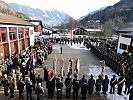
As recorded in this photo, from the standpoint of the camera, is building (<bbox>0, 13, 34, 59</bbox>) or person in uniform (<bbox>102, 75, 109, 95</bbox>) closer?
person in uniform (<bbox>102, 75, 109, 95</bbox>)

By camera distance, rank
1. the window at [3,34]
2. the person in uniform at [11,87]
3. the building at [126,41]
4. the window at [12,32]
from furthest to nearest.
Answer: the building at [126,41] → the window at [12,32] → the window at [3,34] → the person in uniform at [11,87]

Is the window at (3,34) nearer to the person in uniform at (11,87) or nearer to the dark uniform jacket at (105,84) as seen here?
the person in uniform at (11,87)

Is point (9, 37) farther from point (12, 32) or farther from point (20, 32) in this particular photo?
point (20, 32)

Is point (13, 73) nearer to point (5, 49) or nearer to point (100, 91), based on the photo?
point (100, 91)

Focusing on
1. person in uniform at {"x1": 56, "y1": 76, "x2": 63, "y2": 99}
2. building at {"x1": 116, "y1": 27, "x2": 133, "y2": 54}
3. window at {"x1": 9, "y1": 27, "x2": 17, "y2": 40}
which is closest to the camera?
person in uniform at {"x1": 56, "y1": 76, "x2": 63, "y2": 99}

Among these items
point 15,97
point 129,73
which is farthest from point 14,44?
point 129,73

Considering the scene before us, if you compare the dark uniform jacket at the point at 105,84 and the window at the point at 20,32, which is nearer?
the dark uniform jacket at the point at 105,84

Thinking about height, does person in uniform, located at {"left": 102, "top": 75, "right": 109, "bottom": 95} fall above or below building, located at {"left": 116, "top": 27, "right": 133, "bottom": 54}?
below

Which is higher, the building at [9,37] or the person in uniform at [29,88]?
the building at [9,37]

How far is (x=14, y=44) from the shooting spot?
23188 millimetres

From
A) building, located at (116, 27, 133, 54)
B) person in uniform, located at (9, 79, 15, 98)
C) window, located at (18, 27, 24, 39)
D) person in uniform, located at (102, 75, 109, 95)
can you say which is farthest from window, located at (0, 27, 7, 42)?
building, located at (116, 27, 133, 54)

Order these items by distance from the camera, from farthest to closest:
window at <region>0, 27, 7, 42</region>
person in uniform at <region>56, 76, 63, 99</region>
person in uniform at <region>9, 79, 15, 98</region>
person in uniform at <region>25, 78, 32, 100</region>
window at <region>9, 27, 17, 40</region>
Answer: window at <region>9, 27, 17, 40</region>
window at <region>0, 27, 7, 42</region>
person in uniform at <region>9, 79, 15, 98</region>
person in uniform at <region>56, 76, 63, 99</region>
person in uniform at <region>25, 78, 32, 100</region>

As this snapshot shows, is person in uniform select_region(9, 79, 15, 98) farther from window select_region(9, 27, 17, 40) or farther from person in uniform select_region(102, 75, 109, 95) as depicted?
window select_region(9, 27, 17, 40)

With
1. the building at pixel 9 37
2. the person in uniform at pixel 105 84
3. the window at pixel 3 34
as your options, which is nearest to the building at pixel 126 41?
the person in uniform at pixel 105 84
